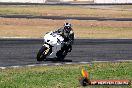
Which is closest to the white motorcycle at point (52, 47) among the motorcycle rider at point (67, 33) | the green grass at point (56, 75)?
the motorcycle rider at point (67, 33)

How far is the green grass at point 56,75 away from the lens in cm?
1560

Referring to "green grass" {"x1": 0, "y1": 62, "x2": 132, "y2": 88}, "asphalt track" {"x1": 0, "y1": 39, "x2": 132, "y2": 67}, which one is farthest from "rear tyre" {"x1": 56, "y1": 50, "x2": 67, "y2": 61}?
"green grass" {"x1": 0, "y1": 62, "x2": 132, "y2": 88}

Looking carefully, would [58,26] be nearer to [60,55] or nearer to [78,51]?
[78,51]

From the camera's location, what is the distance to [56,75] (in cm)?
1744

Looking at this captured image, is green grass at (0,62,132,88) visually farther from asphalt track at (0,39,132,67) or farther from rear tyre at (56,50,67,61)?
asphalt track at (0,39,132,67)

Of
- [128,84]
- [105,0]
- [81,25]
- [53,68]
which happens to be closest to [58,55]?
[53,68]

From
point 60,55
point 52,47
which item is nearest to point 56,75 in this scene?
point 52,47

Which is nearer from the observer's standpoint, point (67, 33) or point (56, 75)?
point (56, 75)

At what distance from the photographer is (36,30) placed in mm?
41656

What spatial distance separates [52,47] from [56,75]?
474 centimetres

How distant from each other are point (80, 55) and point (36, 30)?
56.2ft

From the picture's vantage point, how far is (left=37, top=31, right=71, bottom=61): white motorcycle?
859 inches

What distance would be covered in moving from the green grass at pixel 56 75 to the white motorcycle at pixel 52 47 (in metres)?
1.66

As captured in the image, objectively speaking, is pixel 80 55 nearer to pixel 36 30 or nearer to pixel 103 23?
pixel 36 30
